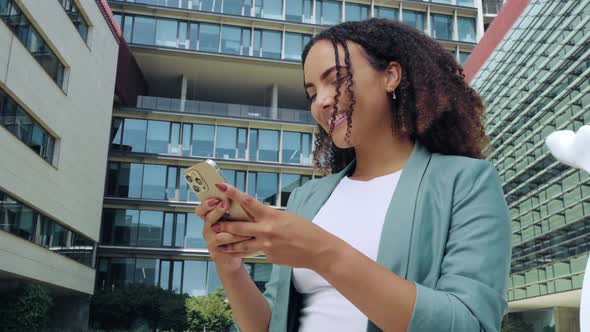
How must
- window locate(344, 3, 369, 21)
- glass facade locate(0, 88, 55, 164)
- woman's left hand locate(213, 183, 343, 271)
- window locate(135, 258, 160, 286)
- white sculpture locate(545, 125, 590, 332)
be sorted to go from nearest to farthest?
woman's left hand locate(213, 183, 343, 271)
white sculpture locate(545, 125, 590, 332)
glass facade locate(0, 88, 55, 164)
window locate(135, 258, 160, 286)
window locate(344, 3, 369, 21)

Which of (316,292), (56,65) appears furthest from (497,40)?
(316,292)

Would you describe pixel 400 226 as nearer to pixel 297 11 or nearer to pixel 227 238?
pixel 227 238

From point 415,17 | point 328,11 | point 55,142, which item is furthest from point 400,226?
point 415,17

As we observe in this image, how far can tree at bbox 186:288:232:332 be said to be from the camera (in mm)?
30391

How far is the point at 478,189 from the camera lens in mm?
1408

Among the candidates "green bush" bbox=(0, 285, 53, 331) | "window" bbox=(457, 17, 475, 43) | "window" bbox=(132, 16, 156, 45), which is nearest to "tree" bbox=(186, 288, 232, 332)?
"green bush" bbox=(0, 285, 53, 331)

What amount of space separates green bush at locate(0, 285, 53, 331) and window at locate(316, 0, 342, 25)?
79.2ft

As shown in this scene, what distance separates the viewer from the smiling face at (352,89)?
161cm

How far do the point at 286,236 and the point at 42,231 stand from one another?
78.2ft

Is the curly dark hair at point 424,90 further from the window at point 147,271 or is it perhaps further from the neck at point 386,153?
the window at point 147,271

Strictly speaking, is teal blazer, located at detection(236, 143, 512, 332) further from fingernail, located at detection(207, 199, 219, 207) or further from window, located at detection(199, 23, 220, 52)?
window, located at detection(199, 23, 220, 52)

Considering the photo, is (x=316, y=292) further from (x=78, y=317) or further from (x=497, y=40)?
(x=78, y=317)

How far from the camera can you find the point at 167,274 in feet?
110

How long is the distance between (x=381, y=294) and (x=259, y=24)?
123 ft
